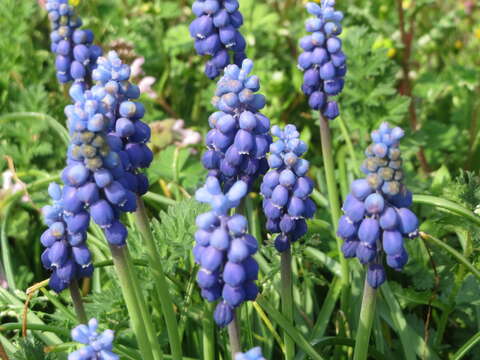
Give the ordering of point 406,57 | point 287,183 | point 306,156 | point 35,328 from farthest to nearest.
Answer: point 406,57, point 306,156, point 35,328, point 287,183

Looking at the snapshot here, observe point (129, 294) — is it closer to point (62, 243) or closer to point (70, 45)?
point (62, 243)

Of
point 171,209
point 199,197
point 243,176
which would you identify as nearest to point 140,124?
point 243,176

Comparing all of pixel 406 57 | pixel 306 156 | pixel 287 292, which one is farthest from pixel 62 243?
pixel 406 57

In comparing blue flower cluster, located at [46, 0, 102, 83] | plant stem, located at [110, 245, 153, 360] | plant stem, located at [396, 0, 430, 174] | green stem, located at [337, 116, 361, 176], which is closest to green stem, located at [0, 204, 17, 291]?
blue flower cluster, located at [46, 0, 102, 83]

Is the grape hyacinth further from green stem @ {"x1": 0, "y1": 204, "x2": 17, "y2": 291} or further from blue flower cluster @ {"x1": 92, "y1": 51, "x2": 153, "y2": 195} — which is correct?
green stem @ {"x1": 0, "y1": 204, "x2": 17, "y2": 291}

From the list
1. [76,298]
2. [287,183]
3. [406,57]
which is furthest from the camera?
[406,57]

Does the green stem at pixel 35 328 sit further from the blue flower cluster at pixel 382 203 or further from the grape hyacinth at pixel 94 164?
the blue flower cluster at pixel 382 203
